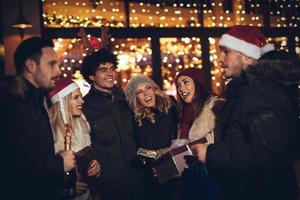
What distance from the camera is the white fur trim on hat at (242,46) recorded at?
12.7 feet

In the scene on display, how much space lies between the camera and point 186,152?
4.50 m

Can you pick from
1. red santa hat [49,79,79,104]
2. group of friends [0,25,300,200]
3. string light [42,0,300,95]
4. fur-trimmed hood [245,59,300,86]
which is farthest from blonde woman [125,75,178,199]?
string light [42,0,300,95]

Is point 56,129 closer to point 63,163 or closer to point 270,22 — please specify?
point 63,163

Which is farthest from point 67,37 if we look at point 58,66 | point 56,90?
point 58,66

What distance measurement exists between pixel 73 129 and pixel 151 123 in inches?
45.1

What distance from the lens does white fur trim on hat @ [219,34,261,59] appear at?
3.87 meters

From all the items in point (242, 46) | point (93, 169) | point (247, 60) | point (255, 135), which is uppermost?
point (242, 46)

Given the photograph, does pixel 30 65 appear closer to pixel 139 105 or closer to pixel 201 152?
pixel 201 152

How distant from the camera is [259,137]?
3.27 m

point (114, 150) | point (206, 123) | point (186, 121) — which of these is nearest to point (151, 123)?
point (186, 121)

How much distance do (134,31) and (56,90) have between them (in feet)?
15.5

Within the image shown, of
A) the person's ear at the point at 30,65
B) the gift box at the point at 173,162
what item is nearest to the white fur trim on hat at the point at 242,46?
the gift box at the point at 173,162

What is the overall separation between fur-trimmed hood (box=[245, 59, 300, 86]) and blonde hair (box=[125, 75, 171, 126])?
7.78 feet

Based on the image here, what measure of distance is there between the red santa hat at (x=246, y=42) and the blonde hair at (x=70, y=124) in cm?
196
